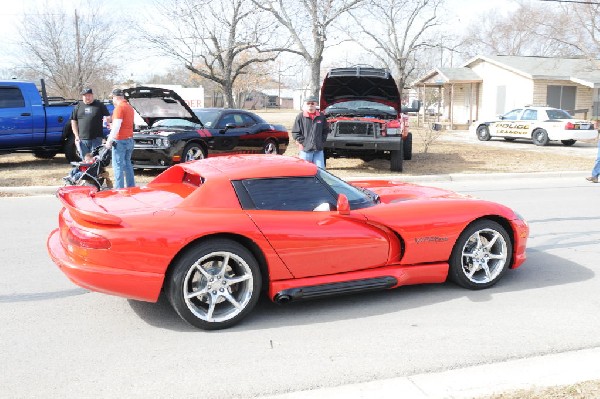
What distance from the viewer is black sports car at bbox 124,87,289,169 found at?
12.1 meters

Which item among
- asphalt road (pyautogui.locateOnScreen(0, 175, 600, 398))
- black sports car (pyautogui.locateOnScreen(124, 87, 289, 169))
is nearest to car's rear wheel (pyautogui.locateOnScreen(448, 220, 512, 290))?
asphalt road (pyautogui.locateOnScreen(0, 175, 600, 398))

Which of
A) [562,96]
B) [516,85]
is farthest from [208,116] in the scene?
[562,96]

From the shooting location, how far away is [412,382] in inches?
135

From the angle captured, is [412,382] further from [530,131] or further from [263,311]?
[530,131]

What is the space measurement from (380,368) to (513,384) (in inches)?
30.7

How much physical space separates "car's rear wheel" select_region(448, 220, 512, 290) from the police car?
1927 centimetres

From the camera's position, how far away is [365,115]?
533 inches

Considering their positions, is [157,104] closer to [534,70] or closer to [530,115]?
[530,115]

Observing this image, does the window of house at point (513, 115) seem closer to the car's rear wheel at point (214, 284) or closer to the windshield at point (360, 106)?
the windshield at point (360, 106)

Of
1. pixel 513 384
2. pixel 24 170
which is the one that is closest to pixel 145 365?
pixel 513 384

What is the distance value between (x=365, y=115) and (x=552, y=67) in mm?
23586

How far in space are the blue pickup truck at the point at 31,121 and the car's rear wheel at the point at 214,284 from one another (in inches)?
419

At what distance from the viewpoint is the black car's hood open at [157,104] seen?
38.9ft

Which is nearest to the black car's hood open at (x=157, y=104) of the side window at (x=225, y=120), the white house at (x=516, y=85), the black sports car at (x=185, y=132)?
the black sports car at (x=185, y=132)
